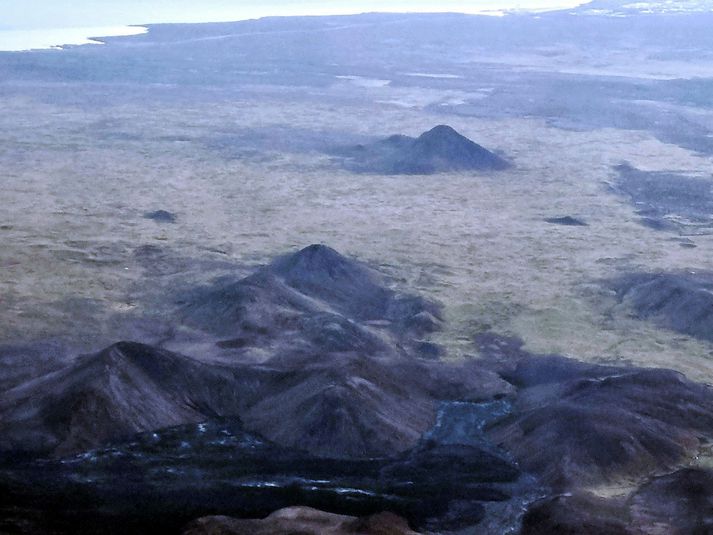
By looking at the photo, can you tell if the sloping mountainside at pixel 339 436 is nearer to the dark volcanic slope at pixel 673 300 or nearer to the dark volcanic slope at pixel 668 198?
the dark volcanic slope at pixel 673 300

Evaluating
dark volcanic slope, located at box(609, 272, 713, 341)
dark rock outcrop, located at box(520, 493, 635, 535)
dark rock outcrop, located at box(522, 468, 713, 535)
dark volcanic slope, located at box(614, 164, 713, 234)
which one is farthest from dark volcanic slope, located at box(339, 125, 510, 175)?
dark rock outcrop, located at box(520, 493, 635, 535)

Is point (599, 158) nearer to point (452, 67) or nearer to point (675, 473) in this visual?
point (675, 473)

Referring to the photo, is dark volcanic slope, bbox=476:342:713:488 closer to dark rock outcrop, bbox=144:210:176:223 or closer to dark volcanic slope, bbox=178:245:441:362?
dark volcanic slope, bbox=178:245:441:362

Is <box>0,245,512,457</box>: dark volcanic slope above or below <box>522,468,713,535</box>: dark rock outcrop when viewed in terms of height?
above

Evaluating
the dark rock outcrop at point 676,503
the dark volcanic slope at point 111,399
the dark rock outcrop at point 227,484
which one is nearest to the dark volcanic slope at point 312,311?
the dark volcanic slope at point 111,399

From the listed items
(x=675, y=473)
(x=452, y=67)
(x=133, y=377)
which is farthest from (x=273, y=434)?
(x=452, y=67)

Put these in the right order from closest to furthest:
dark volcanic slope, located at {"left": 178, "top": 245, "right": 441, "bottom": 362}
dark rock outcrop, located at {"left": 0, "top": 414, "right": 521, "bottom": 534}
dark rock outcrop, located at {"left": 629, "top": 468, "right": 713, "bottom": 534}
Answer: dark rock outcrop, located at {"left": 629, "top": 468, "right": 713, "bottom": 534}
dark rock outcrop, located at {"left": 0, "top": 414, "right": 521, "bottom": 534}
dark volcanic slope, located at {"left": 178, "top": 245, "right": 441, "bottom": 362}
